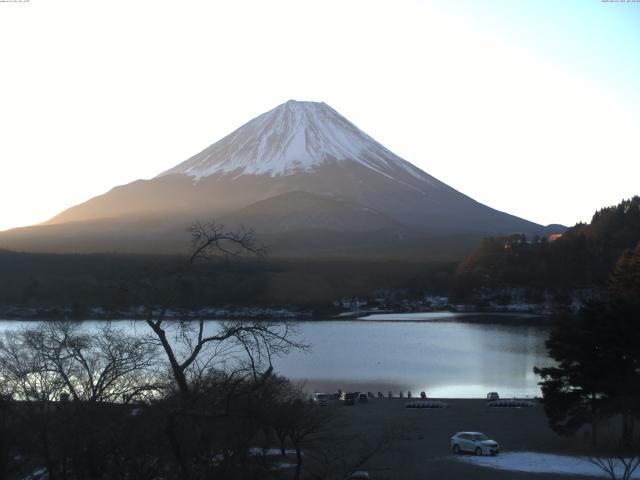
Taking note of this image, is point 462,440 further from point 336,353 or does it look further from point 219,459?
point 336,353

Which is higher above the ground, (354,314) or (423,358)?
(354,314)

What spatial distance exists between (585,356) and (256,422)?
717 centimetres

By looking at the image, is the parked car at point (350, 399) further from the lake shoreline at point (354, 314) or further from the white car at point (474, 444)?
the lake shoreline at point (354, 314)

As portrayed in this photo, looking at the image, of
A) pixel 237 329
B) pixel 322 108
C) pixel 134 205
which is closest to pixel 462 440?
pixel 237 329

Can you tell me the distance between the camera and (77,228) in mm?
87062

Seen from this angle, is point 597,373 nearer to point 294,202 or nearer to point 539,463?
point 539,463

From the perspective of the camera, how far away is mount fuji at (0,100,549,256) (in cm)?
8069

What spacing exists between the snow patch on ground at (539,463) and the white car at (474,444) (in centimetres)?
15

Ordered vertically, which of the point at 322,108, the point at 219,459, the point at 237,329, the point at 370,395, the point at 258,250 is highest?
the point at 322,108

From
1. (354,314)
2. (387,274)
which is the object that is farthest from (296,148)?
(354,314)

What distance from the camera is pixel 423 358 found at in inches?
1030

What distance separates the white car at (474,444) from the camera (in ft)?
35.8

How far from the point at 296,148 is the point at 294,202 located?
21.3 meters

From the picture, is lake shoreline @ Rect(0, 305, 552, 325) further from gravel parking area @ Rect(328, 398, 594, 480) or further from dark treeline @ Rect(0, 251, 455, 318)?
gravel parking area @ Rect(328, 398, 594, 480)
